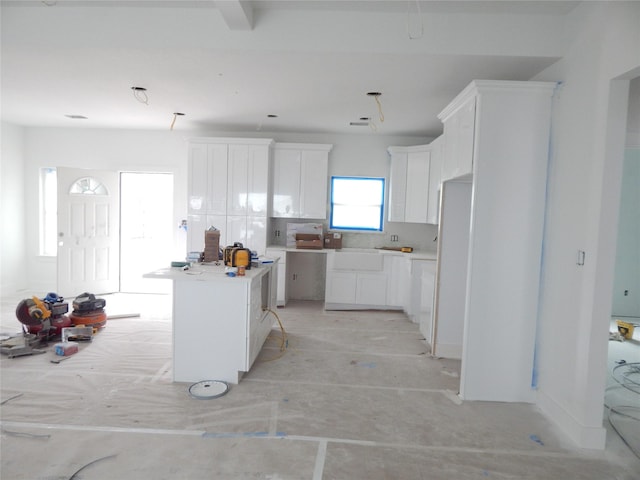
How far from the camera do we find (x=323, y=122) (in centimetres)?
564

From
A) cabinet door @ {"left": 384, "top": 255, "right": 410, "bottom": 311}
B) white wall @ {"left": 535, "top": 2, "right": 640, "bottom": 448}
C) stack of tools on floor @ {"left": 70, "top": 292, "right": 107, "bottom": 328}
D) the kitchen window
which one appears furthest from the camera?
the kitchen window

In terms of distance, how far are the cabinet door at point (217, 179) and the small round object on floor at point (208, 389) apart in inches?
128

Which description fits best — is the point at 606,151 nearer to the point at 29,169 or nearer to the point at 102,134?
the point at 102,134

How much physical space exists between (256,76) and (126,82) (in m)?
1.47

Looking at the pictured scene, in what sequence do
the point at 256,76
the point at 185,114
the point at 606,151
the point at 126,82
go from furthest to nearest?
the point at 185,114 < the point at 126,82 < the point at 256,76 < the point at 606,151

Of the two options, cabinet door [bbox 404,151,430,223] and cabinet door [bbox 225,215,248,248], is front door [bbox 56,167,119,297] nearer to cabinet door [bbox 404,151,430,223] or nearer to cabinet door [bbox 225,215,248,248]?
cabinet door [bbox 225,215,248,248]

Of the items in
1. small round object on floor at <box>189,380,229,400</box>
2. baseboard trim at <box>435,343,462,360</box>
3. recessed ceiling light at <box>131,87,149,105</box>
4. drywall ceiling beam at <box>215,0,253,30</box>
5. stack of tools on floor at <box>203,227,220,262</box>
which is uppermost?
drywall ceiling beam at <box>215,0,253,30</box>

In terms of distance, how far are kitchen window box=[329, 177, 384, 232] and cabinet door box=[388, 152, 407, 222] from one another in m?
0.37

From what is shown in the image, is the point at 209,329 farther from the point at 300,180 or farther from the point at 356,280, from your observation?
the point at 300,180

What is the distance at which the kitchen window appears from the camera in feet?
21.2

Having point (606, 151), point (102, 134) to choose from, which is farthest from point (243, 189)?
point (606, 151)

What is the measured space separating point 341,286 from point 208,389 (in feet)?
10.2

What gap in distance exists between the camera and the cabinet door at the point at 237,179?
591 centimetres

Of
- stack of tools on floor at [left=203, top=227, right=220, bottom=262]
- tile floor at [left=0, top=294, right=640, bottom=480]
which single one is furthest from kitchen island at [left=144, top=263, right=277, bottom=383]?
stack of tools on floor at [left=203, top=227, right=220, bottom=262]
